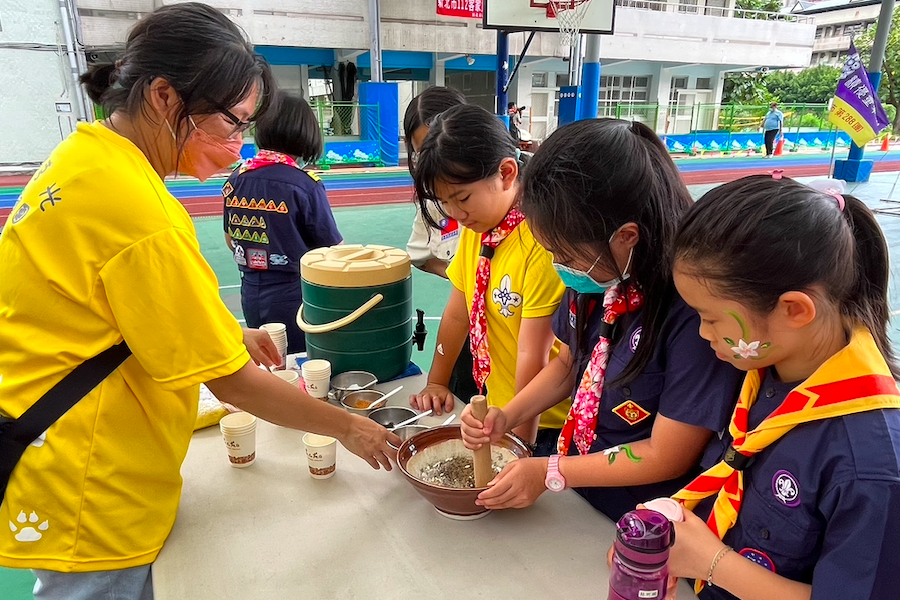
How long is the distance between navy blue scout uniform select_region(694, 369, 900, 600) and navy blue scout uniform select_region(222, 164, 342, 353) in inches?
74.2

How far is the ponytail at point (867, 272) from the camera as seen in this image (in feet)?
2.67

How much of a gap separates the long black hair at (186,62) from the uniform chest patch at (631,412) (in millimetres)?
883

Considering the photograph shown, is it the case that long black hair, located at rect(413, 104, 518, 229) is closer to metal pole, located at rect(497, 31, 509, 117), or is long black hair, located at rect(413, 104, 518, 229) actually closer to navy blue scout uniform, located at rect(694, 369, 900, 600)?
navy blue scout uniform, located at rect(694, 369, 900, 600)

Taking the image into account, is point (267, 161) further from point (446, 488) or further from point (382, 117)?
point (382, 117)

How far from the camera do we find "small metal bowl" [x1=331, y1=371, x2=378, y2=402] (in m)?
1.70

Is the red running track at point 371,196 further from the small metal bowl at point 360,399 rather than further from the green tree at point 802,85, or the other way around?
the green tree at point 802,85

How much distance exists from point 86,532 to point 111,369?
28 centimetres

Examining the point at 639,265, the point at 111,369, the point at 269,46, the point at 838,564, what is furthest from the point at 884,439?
the point at 269,46

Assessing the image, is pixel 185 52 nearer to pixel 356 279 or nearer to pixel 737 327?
pixel 356 279

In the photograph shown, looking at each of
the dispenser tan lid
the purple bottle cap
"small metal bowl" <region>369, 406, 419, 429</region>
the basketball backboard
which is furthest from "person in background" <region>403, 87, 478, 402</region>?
the basketball backboard

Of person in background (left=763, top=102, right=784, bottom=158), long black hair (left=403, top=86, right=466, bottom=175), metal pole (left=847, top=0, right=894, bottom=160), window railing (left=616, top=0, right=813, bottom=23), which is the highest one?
window railing (left=616, top=0, right=813, bottom=23)

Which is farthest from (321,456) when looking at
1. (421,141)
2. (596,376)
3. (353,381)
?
(421,141)

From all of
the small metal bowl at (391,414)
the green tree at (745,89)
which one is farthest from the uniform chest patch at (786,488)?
the green tree at (745,89)

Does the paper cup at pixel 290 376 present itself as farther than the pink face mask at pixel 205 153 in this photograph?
Yes
